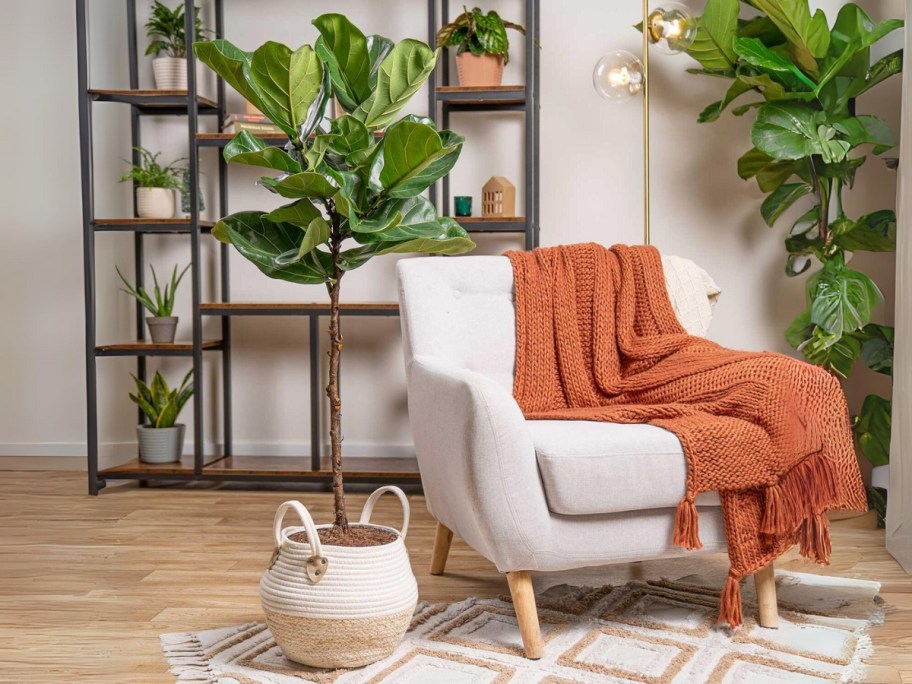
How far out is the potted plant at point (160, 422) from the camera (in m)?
3.41

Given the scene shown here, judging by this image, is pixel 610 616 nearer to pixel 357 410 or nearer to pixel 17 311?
pixel 357 410

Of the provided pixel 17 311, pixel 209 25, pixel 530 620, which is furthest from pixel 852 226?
pixel 17 311

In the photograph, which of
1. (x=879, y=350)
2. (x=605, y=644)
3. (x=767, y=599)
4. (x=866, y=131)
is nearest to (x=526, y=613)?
(x=605, y=644)

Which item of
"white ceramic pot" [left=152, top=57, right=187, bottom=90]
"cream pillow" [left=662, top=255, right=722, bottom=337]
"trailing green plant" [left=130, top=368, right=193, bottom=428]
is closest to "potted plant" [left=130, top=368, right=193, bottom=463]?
"trailing green plant" [left=130, top=368, right=193, bottom=428]

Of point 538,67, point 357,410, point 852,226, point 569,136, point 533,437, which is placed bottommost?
point 357,410

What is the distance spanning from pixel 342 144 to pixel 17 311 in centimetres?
262

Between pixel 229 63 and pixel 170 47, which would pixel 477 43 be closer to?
pixel 170 47

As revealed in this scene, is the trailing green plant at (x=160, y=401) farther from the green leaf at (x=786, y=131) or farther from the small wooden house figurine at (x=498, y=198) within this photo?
the green leaf at (x=786, y=131)

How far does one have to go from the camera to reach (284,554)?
1.74 metres

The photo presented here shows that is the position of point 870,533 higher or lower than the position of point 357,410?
lower

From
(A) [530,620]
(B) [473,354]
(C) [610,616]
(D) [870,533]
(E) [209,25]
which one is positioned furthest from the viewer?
(E) [209,25]

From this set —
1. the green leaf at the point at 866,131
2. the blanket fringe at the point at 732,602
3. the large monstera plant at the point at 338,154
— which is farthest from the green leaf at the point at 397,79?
the green leaf at the point at 866,131

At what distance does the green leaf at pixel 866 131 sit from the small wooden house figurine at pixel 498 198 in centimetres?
105

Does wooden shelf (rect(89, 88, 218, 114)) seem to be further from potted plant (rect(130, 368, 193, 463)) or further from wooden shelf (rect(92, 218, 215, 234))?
potted plant (rect(130, 368, 193, 463))
